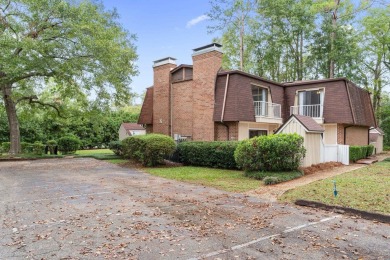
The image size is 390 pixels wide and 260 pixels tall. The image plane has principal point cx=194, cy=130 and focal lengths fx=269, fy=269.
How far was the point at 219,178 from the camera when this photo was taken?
11094 millimetres

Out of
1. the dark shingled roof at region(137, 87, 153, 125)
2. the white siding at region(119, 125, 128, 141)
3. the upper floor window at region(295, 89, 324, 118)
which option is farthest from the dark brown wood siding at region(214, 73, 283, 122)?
the white siding at region(119, 125, 128, 141)

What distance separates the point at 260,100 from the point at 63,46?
12.8 meters

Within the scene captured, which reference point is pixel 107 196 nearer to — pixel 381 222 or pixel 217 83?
pixel 381 222

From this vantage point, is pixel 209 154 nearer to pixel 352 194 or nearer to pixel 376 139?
pixel 352 194

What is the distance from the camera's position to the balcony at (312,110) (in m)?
17.5

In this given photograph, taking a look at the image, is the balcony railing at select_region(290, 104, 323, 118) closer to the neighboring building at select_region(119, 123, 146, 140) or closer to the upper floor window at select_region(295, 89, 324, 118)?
the upper floor window at select_region(295, 89, 324, 118)

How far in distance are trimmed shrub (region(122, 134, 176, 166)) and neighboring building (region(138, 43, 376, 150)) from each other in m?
3.30

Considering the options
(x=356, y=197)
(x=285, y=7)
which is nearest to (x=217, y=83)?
(x=356, y=197)

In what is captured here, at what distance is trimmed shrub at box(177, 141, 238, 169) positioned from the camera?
1342 cm

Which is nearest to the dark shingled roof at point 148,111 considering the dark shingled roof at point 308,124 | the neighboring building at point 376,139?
the dark shingled roof at point 308,124

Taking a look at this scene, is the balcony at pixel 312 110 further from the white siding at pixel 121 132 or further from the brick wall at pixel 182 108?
the white siding at pixel 121 132

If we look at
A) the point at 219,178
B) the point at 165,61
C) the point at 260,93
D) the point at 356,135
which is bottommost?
the point at 219,178

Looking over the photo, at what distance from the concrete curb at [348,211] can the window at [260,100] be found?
36.0ft

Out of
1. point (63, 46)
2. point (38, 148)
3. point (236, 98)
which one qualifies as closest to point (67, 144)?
point (38, 148)
